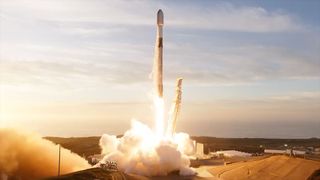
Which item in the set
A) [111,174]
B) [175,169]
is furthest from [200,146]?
[111,174]

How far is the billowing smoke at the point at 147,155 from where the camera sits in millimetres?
53844

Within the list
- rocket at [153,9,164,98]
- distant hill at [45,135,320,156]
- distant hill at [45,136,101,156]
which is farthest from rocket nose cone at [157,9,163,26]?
distant hill at [45,135,320,156]

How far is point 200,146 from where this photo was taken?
91188mm

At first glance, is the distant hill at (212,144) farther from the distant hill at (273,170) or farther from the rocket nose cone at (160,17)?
the rocket nose cone at (160,17)

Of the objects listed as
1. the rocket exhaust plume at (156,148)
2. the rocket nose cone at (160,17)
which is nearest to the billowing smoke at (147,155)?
the rocket exhaust plume at (156,148)

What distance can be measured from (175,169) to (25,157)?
1636 centimetres

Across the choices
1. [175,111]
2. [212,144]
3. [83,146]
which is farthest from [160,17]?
[212,144]

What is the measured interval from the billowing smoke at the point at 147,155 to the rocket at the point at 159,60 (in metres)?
5.22

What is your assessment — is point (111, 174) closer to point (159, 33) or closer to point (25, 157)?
point (25, 157)

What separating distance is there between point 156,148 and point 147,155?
1.25 metres

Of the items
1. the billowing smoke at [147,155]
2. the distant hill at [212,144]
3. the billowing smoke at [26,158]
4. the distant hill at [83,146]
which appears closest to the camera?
the billowing smoke at [26,158]

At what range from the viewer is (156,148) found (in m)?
54.0

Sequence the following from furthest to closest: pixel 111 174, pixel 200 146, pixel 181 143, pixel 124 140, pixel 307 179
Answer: pixel 200 146 < pixel 181 143 < pixel 124 140 < pixel 307 179 < pixel 111 174

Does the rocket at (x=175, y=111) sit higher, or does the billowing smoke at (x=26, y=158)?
the rocket at (x=175, y=111)
